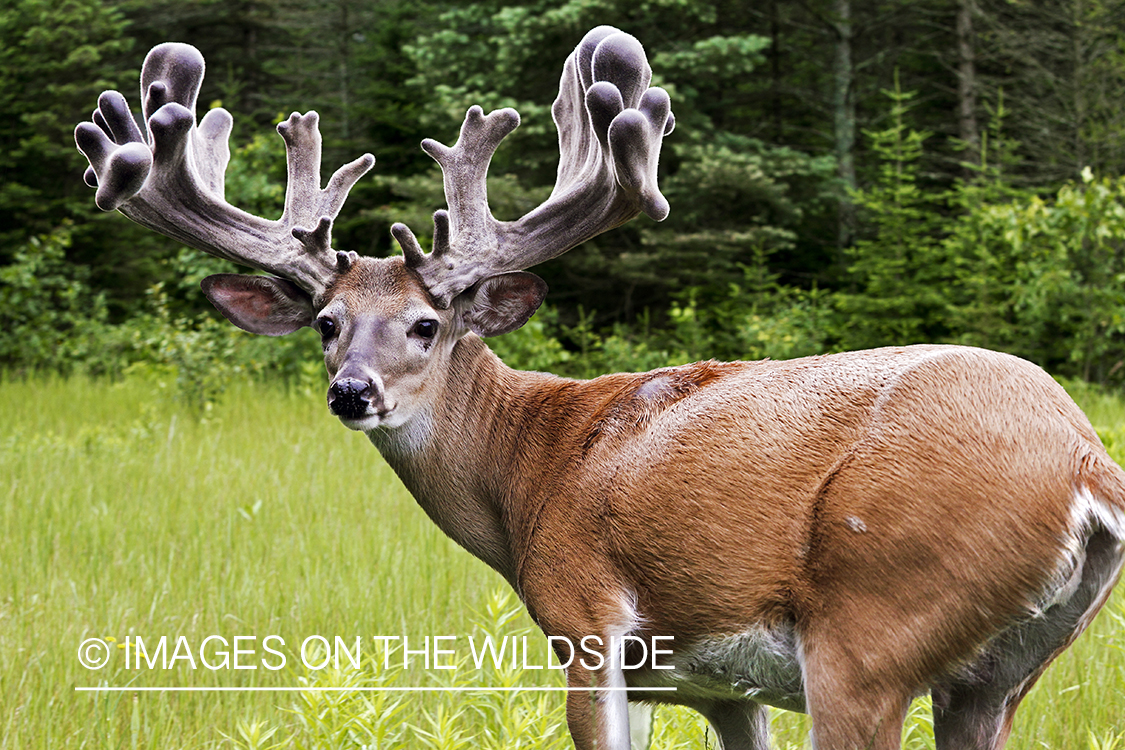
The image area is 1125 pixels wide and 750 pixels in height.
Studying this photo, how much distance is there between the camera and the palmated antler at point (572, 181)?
2766 millimetres

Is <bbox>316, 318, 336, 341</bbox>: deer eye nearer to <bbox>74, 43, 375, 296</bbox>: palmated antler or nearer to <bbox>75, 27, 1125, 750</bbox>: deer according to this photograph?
<bbox>75, 27, 1125, 750</bbox>: deer

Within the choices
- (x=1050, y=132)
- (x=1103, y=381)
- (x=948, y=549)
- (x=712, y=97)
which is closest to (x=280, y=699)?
(x=948, y=549)

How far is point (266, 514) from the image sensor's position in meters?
5.78

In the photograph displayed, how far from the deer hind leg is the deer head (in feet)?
4.23

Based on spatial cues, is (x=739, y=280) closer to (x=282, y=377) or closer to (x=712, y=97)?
(x=712, y=97)

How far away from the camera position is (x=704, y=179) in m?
12.0

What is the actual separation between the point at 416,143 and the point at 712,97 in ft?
14.6

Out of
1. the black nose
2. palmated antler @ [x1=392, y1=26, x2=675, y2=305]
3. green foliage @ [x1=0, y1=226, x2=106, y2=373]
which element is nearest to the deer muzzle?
the black nose

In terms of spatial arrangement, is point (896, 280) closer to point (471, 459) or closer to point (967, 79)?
point (967, 79)

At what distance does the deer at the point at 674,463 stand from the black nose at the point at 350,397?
12 millimetres

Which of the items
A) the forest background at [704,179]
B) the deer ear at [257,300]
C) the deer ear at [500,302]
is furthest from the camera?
the forest background at [704,179]

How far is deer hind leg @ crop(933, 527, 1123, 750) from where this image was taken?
206cm

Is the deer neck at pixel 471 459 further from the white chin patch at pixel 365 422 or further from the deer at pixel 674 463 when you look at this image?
the white chin patch at pixel 365 422

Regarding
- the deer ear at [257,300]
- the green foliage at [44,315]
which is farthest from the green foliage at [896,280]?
the deer ear at [257,300]
